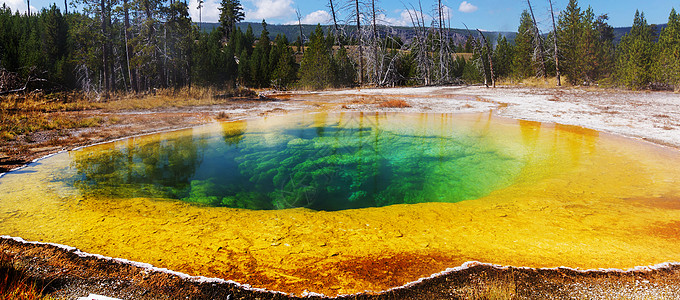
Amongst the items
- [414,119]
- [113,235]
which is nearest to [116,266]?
[113,235]

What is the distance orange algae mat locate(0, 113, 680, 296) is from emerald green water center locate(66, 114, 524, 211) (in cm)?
49

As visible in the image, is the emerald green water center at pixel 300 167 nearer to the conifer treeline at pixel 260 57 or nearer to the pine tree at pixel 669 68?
the conifer treeline at pixel 260 57

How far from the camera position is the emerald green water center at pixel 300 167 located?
5.16 m

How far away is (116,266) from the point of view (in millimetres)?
2889

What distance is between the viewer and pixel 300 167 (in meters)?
6.58

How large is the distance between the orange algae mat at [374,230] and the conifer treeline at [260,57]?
51.4 feet

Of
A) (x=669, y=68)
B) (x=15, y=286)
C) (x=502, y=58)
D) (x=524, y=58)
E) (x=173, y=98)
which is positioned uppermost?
(x=502, y=58)

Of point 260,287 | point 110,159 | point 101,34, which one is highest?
point 101,34

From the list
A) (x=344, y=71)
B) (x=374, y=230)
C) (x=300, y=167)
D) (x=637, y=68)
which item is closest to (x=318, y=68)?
(x=344, y=71)

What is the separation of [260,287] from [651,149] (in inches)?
305

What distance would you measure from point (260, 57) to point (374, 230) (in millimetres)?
35870

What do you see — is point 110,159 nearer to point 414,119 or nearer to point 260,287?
point 260,287

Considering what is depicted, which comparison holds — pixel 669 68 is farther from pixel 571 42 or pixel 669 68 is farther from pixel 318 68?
pixel 318 68

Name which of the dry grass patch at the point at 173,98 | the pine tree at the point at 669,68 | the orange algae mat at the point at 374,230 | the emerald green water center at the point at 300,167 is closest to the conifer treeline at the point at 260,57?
the pine tree at the point at 669,68
